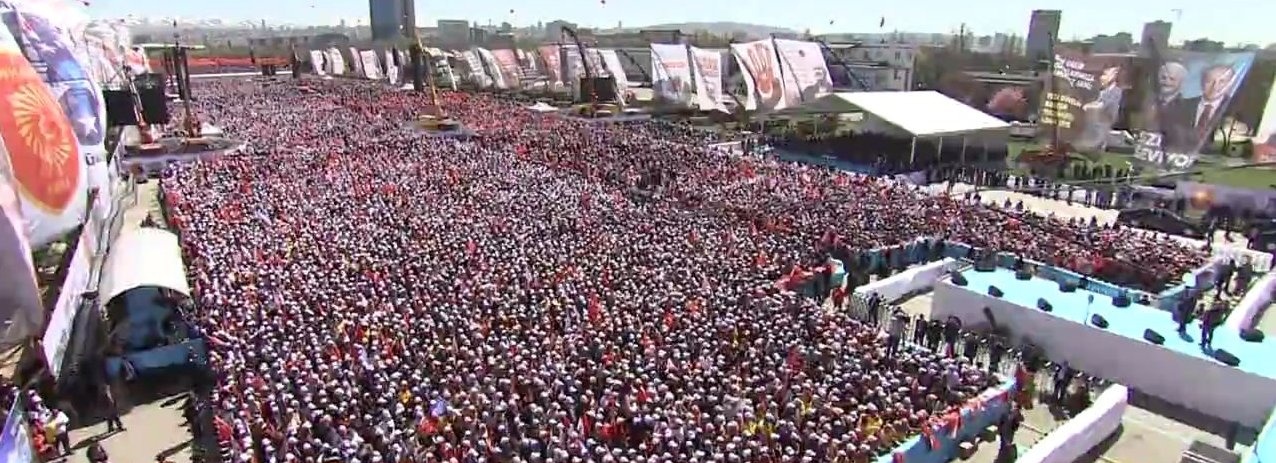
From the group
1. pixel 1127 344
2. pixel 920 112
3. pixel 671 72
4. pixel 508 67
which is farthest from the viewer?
pixel 508 67

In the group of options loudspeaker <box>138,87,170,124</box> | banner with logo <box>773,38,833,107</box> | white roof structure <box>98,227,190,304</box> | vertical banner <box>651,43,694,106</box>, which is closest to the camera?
white roof structure <box>98,227,190,304</box>

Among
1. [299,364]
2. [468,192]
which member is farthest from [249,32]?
[299,364]

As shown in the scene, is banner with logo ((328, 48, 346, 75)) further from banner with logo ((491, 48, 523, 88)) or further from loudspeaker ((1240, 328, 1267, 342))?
loudspeaker ((1240, 328, 1267, 342))

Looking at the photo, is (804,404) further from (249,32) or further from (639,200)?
(249,32)

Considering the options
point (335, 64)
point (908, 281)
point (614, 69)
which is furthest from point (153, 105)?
point (335, 64)

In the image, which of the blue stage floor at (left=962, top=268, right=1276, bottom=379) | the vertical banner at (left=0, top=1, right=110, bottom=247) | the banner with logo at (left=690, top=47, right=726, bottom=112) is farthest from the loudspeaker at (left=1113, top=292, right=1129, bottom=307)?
the banner with logo at (left=690, top=47, right=726, bottom=112)

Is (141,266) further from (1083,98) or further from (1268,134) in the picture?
(1083,98)

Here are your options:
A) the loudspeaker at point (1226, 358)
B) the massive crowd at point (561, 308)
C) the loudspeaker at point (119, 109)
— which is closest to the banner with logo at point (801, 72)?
the massive crowd at point (561, 308)
